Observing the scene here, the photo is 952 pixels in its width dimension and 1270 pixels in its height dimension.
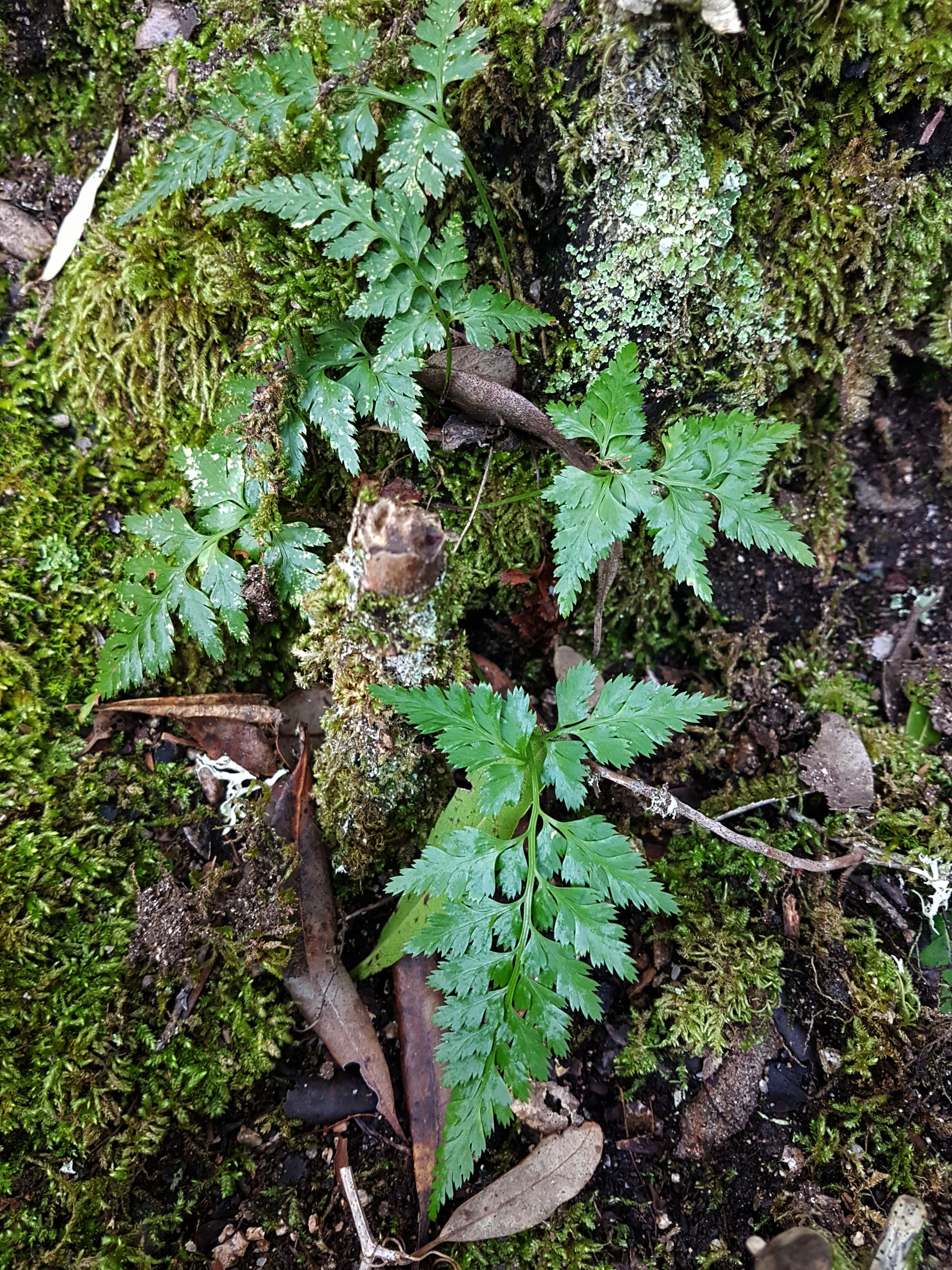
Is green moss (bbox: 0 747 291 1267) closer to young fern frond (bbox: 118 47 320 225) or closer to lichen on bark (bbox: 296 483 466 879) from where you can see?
lichen on bark (bbox: 296 483 466 879)

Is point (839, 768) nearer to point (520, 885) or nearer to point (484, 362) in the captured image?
point (520, 885)

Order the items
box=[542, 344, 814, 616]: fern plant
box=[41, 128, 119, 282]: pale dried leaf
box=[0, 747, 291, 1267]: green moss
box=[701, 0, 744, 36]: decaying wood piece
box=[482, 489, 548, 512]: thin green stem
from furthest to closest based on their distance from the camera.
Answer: box=[41, 128, 119, 282]: pale dried leaf < box=[482, 489, 548, 512]: thin green stem < box=[542, 344, 814, 616]: fern plant < box=[0, 747, 291, 1267]: green moss < box=[701, 0, 744, 36]: decaying wood piece

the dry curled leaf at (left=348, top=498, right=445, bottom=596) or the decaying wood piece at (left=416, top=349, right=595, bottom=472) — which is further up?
the decaying wood piece at (left=416, top=349, right=595, bottom=472)

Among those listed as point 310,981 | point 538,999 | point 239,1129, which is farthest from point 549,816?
point 239,1129

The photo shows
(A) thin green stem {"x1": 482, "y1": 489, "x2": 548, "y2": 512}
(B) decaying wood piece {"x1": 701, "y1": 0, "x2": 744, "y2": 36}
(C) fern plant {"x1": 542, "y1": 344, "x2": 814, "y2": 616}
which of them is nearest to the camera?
(B) decaying wood piece {"x1": 701, "y1": 0, "x2": 744, "y2": 36}

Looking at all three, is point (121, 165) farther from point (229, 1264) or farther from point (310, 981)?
point (229, 1264)

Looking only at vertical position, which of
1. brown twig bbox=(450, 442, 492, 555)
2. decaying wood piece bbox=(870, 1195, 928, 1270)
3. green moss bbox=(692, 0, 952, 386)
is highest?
green moss bbox=(692, 0, 952, 386)

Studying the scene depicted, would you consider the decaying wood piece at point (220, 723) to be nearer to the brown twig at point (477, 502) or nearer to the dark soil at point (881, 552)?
the brown twig at point (477, 502)

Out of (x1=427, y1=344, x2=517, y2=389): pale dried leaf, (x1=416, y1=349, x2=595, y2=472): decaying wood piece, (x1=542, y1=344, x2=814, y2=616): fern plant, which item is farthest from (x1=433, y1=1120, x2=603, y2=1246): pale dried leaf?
(x1=427, y1=344, x2=517, y2=389): pale dried leaf
